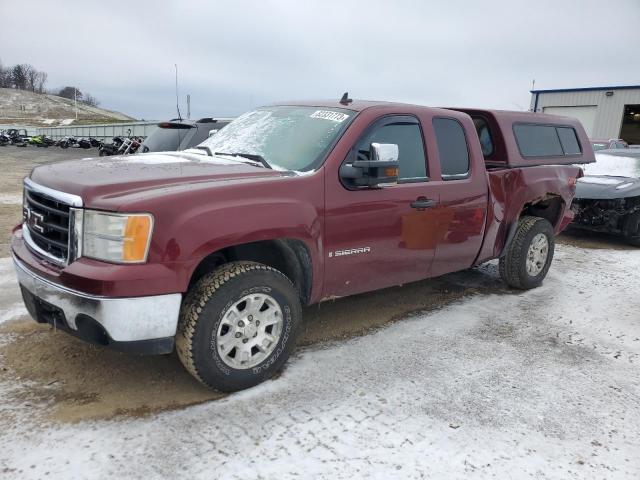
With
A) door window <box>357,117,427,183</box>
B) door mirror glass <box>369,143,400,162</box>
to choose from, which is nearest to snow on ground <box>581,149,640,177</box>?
door window <box>357,117,427,183</box>

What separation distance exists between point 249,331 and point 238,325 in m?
0.09

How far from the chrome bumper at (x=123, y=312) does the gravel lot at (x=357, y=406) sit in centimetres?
51

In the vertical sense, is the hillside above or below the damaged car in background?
above

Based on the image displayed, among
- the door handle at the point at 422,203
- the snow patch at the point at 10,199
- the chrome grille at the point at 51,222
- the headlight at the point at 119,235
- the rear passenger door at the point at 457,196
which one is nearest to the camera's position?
the headlight at the point at 119,235

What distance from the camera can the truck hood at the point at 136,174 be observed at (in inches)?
116

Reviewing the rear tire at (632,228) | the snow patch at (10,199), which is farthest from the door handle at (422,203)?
the snow patch at (10,199)

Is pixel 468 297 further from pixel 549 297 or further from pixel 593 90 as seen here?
pixel 593 90

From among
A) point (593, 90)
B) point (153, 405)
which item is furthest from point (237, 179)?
point (593, 90)

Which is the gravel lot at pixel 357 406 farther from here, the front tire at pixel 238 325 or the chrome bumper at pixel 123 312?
the chrome bumper at pixel 123 312

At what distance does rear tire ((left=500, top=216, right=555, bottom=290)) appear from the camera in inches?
217

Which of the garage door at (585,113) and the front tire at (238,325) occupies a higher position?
the garage door at (585,113)

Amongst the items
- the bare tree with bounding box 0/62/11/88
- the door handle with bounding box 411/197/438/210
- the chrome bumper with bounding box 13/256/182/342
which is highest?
the bare tree with bounding box 0/62/11/88

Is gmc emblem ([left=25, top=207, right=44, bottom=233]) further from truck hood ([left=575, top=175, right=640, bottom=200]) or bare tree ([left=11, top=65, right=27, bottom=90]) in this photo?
bare tree ([left=11, top=65, right=27, bottom=90])

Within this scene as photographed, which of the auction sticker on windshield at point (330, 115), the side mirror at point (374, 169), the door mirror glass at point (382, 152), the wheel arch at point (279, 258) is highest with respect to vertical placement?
the auction sticker on windshield at point (330, 115)
